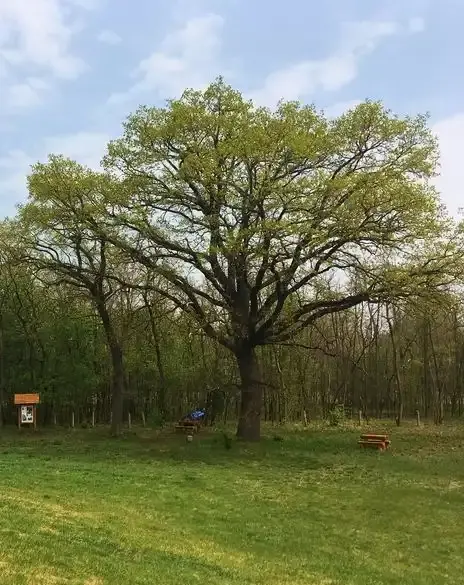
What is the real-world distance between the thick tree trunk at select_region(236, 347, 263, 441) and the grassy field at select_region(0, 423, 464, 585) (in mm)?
2535

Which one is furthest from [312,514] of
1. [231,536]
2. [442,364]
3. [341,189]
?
→ [442,364]

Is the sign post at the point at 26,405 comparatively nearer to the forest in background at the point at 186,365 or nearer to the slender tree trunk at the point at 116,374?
the forest in background at the point at 186,365

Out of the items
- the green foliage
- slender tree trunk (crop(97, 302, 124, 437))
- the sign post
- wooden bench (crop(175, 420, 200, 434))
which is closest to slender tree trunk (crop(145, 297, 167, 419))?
slender tree trunk (crop(97, 302, 124, 437))

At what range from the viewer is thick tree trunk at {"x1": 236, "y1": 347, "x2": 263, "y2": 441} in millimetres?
25938

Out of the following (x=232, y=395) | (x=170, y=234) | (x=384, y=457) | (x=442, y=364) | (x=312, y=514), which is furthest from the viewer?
(x=442, y=364)

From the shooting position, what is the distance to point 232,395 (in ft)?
139

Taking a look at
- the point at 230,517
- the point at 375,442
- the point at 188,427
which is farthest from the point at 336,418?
the point at 230,517

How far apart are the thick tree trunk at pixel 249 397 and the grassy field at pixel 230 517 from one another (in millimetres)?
2535

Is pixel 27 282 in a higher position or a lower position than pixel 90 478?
higher

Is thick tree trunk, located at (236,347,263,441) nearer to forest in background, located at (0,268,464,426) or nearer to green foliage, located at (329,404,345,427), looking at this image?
forest in background, located at (0,268,464,426)

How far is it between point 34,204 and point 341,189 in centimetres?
1220

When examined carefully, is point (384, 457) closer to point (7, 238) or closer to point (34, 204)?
point (34, 204)

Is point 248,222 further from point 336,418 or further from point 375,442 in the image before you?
point 336,418

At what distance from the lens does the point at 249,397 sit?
26156 millimetres
